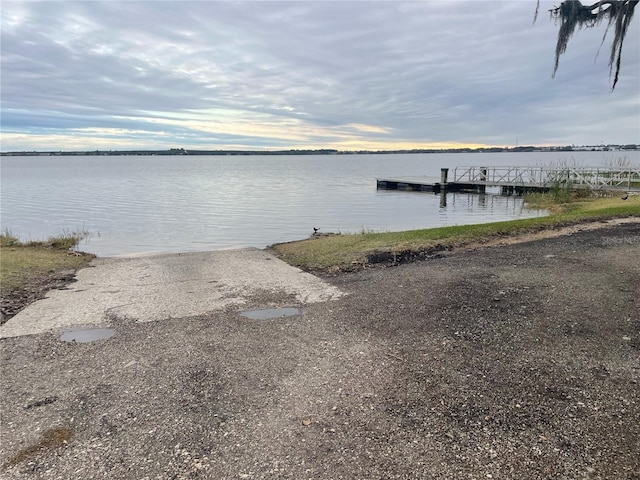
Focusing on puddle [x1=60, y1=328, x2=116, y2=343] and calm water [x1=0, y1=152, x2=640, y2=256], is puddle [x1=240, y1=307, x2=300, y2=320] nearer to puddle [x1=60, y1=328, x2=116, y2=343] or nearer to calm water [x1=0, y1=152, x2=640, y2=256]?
puddle [x1=60, y1=328, x2=116, y2=343]

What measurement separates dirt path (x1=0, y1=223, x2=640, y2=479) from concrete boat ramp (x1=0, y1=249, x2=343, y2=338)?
53 centimetres

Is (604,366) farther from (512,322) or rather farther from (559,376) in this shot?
(512,322)

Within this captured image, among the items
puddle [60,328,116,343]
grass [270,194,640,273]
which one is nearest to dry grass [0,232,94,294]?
puddle [60,328,116,343]

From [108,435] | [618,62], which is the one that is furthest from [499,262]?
[108,435]

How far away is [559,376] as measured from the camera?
14.5 feet

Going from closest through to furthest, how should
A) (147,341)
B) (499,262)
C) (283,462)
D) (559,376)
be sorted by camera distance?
(283,462), (559,376), (147,341), (499,262)

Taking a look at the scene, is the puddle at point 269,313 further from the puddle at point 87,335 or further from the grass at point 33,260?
the grass at point 33,260

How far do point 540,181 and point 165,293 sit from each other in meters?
32.8

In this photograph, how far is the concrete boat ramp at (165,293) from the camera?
6797mm

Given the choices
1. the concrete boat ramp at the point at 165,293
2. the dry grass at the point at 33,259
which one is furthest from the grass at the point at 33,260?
the concrete boat ramp at the point at 165,293

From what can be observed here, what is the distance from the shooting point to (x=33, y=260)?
1138 centimetres

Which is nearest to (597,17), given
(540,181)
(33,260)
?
(33,260)

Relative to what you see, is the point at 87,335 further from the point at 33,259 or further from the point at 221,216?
the point at 221,216

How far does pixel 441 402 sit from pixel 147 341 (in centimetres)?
365
